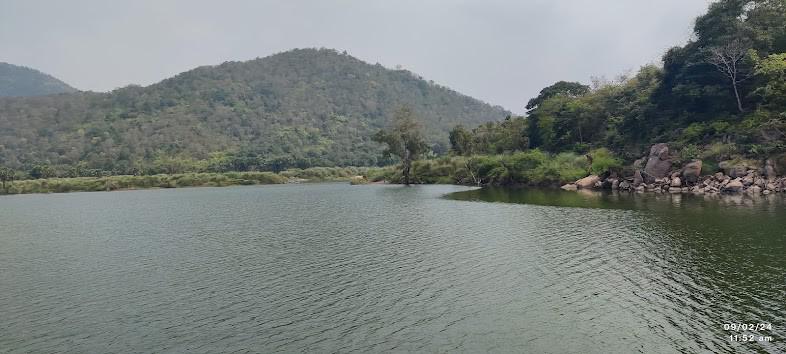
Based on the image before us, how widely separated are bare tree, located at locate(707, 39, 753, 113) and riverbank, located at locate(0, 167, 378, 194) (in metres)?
89.6

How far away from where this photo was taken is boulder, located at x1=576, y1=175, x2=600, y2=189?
253 feet

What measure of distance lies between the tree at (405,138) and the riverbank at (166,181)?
2083 centimetres

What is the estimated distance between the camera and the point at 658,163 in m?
68.0

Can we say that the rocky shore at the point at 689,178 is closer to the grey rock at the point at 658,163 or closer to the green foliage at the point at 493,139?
the grey rock at the point at 658,163

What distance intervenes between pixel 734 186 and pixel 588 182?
2178cm

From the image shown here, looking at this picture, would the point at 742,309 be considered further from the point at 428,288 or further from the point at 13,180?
the point at 13,180

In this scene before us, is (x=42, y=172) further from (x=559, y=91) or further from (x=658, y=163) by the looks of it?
(x=658, y=163)

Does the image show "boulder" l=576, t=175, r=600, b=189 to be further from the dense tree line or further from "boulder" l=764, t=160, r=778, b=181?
"boulder" l=764, t=160, r=778, b=181

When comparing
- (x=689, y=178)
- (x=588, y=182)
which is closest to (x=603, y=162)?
(x=588, y=182)

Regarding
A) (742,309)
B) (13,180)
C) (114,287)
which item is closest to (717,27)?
(742,309)

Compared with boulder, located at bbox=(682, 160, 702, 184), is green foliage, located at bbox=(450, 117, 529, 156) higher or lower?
higher

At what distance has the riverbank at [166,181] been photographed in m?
140

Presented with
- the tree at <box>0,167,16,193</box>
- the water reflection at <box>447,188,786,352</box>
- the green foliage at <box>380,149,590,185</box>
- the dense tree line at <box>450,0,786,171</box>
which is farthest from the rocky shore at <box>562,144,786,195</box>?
the tree at <box>0,167,16,193</box>

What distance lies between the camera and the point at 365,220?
49125 millimetres
